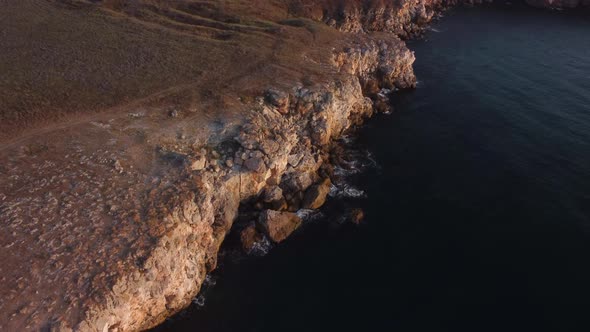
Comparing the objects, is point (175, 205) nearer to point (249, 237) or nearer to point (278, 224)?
point (249, 237)

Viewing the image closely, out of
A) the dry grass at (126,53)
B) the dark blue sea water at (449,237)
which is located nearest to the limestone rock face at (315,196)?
the dark blue sea water at (449,237)

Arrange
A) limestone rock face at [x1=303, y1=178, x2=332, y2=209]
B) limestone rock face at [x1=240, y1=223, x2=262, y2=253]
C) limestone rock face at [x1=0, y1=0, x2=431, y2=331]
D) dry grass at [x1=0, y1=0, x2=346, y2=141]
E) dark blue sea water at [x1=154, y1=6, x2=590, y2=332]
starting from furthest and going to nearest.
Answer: dry grass at [x1=0, y1=0, x2=346, y2=141] → limestone rock face at [x1=303, y1=178, x2=332, y2=209] → limestone rock face at [x1=240, y1=223, x2=262, y2=253] → dark blue sea water at [x1=154, y1=6, x2=590, y2=332] → limestone rock face at [x1=0, y1=0, x2=431, y2=331]

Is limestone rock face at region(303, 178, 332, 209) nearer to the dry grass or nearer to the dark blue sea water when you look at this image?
the dark blue sea water

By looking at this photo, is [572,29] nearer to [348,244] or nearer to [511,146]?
[511,146]

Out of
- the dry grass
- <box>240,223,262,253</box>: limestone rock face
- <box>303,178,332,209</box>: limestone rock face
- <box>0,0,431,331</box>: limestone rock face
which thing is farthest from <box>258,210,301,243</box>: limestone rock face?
the dry grass

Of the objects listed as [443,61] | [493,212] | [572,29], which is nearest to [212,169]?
[493,212]

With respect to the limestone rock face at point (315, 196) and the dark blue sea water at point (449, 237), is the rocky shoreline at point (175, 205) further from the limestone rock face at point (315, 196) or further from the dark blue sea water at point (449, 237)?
the dark blue sea water at point (449, 237)
